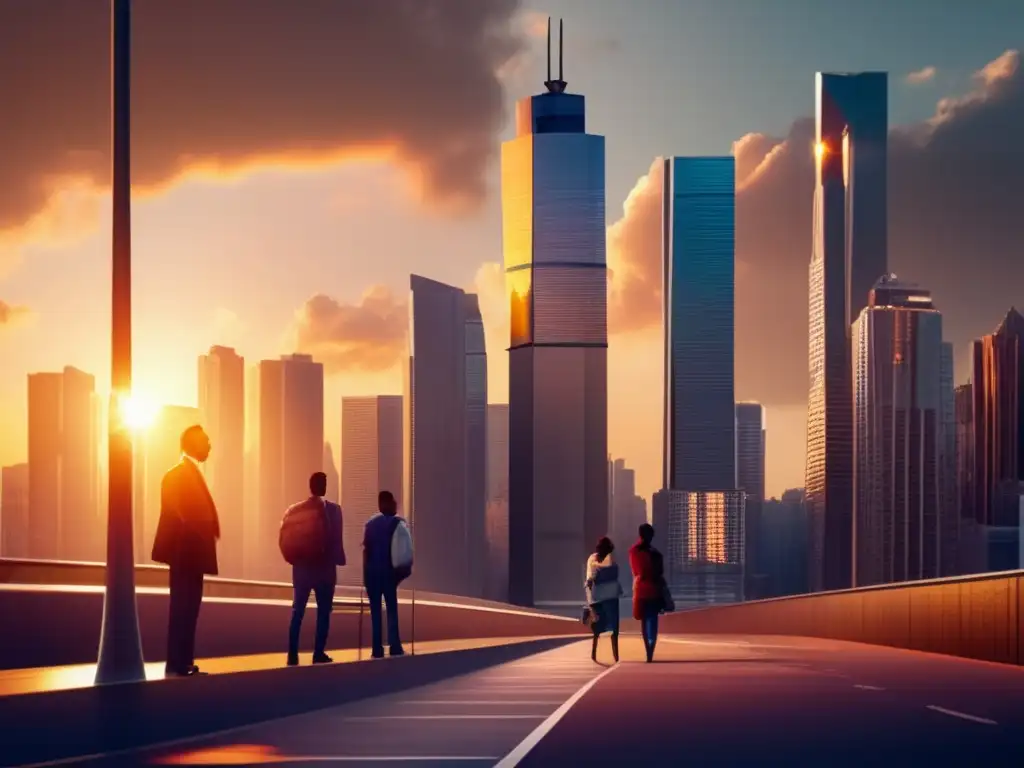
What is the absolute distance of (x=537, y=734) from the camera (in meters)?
14.5

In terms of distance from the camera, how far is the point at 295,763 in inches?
495

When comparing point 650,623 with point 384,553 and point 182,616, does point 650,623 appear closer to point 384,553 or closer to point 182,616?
point 384,553

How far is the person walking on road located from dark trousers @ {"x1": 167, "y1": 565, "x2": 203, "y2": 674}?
43.1 feet

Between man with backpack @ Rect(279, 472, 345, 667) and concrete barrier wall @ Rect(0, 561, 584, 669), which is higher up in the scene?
man with backpack @ Rect(279, 472, 345, 667)

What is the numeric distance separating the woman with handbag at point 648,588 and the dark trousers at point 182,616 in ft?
43.0

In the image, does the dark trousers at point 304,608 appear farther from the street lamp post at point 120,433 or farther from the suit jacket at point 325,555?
the street lamp post at point 120,433

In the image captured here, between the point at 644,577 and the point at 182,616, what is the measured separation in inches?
544

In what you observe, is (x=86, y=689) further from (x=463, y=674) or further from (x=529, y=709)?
(x=463, y=674)

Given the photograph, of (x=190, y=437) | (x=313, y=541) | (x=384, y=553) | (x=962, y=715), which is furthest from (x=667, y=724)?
(x=384, y=553)

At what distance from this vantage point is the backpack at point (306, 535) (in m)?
20.0

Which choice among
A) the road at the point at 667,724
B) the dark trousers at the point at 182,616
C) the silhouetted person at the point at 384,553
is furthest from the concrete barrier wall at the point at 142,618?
the dark trousers at the point at 182,616

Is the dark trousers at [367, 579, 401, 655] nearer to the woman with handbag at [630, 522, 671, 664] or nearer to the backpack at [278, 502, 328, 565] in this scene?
the backpack at [278, 502, 328, 565]

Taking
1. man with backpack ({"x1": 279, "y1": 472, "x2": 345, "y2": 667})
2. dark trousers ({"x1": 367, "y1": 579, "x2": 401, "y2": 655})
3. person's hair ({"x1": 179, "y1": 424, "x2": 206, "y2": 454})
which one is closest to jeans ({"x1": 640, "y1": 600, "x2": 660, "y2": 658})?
dark trousers ({"x1": 367, "y1": 579, "x2": 401, "y2": 655})

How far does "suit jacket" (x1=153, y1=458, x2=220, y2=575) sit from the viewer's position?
16141mm
